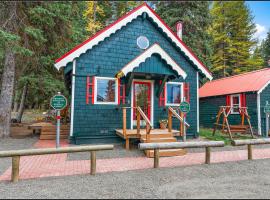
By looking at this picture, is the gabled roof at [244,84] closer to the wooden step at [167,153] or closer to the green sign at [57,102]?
the wooden step at [167,153]

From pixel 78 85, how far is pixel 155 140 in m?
4.01

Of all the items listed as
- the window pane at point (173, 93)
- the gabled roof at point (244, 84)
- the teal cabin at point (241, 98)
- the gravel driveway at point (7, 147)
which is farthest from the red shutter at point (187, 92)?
the gravel driveway at point (7, 147)

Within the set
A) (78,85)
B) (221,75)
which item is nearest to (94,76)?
(78,85)

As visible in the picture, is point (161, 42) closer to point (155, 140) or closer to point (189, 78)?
point (189, 78)

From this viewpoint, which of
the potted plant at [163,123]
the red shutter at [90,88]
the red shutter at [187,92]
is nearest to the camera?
the red shutter at [90,88]

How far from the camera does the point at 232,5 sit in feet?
90.0

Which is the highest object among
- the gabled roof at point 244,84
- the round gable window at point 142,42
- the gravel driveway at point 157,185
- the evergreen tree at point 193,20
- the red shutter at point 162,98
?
the evergreen tree at point 193,20

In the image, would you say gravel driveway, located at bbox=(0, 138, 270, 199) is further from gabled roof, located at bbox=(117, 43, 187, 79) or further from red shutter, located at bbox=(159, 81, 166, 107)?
red shutter, located at bbox=(159, 81, 166, 107)

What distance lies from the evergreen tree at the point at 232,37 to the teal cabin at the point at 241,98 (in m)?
11.7

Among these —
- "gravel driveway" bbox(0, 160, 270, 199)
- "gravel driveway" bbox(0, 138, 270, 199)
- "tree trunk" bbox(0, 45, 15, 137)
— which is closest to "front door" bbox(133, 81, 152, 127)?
"gravel driveway" bbox(0, 138, 270, 199)

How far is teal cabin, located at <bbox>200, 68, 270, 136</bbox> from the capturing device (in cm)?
1284

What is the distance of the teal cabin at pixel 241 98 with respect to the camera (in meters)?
12.8

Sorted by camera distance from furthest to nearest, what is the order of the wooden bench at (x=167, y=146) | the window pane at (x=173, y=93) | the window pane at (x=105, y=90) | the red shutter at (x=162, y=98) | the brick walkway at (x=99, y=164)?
1. the window pane at (x=173, y=93)
2. the red shutter at (x=162, y=98)
3. the window pane at (x=105, y=90)
4. the wooden bench at (x=167, y=146)
5. the brick walkway at (x=99, y=164)

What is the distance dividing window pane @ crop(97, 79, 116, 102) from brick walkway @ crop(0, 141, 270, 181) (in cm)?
309
